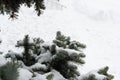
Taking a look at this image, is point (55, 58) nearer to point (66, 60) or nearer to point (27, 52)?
point (66, 60)

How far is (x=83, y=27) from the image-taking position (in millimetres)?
14094

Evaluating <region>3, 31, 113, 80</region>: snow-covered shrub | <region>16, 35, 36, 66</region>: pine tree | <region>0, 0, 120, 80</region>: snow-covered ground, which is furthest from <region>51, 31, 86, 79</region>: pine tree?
<region>0, 0, 120, 80</region>: snow-covered ground

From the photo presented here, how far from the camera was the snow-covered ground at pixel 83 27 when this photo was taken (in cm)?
1105

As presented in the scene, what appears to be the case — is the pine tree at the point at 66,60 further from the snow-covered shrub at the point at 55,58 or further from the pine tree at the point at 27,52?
the pine tree at the point at 27,52

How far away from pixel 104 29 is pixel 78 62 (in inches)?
480

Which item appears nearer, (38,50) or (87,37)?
(38,50)

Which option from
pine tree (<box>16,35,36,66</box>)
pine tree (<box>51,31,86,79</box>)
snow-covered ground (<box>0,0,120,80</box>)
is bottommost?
pine tree (<box>51,31,86,79</box>)

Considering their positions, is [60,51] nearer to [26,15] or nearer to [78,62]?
[78,62]

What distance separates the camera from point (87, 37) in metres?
13.0

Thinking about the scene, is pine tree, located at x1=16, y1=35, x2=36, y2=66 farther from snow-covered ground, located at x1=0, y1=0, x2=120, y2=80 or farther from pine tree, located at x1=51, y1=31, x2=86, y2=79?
snow-covered ground, located at x1=0, y1=0, x2=120, y2=80

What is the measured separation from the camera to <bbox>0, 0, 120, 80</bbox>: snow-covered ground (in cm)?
1105

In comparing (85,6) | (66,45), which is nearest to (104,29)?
(85,6)

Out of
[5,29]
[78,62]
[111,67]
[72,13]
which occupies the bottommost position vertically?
[78,62]

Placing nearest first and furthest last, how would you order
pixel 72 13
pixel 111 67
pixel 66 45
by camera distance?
1. pixel 66 45
2. pixel 111 67
3. pixel 72 13
